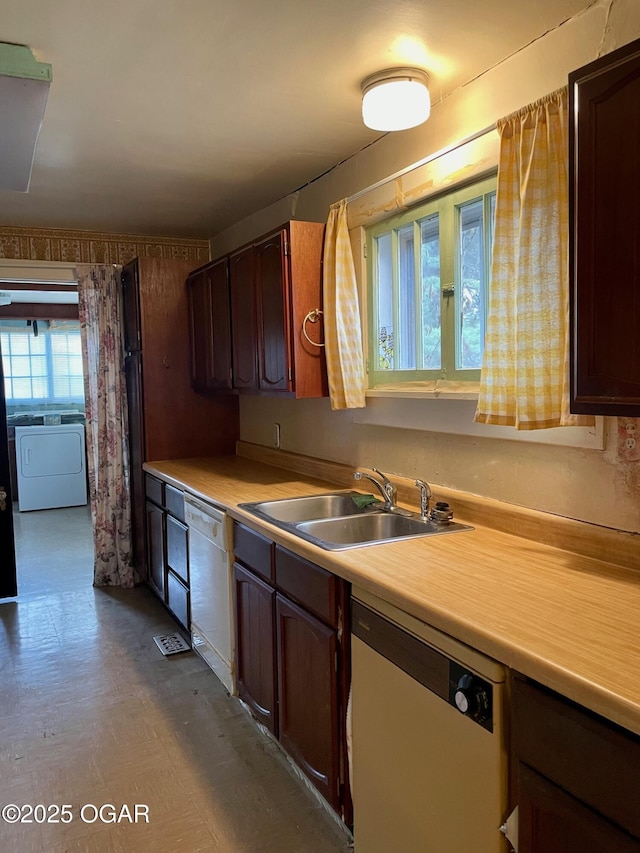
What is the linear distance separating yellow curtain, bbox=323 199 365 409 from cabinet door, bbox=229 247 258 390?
49 cm

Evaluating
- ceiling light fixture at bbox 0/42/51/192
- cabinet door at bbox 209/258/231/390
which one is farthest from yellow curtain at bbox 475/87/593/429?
cabinet door at bbox 209/258/231/390

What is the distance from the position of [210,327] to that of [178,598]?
1.48 metres

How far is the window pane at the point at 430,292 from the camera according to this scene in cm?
234

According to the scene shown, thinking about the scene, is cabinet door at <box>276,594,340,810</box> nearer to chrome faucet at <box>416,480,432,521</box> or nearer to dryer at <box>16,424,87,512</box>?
chrome faucet at <box>416,480,432,521</box>

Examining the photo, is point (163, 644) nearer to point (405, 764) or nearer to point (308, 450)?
point (308, 450)

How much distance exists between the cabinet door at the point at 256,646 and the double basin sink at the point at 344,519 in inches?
9.7

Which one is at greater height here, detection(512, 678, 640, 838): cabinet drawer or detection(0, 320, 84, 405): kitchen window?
detection(0, 320, 84, 405): kitchen window

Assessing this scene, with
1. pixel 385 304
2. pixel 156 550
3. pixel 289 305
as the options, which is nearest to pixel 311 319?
pixel 289 305

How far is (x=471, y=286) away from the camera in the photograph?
2.19 metres

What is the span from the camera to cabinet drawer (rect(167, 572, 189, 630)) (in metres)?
3.18

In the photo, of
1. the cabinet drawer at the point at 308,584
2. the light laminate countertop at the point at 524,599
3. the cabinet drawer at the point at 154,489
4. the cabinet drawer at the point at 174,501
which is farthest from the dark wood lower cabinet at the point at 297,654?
the cabinet drawer at the point at 154,489

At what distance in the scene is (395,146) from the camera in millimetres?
2488

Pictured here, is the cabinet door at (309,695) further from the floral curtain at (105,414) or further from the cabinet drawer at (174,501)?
the floral curtain at (105,414)

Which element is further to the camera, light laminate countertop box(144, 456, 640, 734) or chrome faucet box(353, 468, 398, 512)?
chrome faucet box(353, 468, 398, 512)
